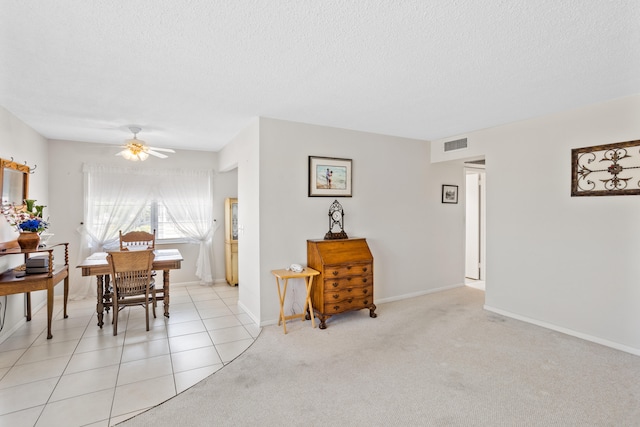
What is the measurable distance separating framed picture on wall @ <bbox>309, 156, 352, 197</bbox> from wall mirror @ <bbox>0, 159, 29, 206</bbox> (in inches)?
126

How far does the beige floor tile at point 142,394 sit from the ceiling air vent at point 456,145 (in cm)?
445

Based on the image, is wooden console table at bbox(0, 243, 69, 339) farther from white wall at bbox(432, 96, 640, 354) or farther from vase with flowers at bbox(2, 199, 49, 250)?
white wall at bbox(432, 96, 640, 354)

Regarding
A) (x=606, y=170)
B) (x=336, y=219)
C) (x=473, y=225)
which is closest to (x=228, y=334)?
(x=336, y=219)

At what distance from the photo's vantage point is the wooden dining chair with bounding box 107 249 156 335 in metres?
3.43

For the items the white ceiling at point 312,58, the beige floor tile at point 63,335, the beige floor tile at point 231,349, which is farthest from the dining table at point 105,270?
the white ceiling at point 312,58

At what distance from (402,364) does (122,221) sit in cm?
469

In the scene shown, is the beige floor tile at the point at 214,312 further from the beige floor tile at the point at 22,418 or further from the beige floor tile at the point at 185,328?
the beige floor tile at the point at 22,418

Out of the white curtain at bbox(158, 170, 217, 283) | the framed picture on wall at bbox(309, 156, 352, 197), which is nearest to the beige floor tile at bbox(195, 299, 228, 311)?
the white curtain at bbox(158, 170, 217, 283)

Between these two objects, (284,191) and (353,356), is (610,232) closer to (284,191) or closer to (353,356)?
(353,356)

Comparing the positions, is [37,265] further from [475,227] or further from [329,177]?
[475,227]

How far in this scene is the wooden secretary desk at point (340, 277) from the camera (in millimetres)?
3713

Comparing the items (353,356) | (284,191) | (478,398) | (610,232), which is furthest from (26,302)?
(610,232)

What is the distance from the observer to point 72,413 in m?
2.15

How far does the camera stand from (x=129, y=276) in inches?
141
